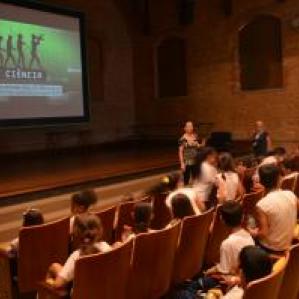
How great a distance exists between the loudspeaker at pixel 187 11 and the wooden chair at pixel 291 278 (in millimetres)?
9681

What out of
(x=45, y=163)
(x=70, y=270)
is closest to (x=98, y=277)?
(x=70, y=270)

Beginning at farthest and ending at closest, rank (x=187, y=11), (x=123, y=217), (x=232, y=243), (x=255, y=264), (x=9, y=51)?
(x=187, y=11) → (x=9, y=51) → (x=123, y=217) → (x=232, y=243) → (x=255, y=264)

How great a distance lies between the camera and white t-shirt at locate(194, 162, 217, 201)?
171 inches

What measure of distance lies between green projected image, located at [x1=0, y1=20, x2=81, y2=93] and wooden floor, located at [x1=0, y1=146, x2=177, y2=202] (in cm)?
158

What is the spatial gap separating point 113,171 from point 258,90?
15.8 feet

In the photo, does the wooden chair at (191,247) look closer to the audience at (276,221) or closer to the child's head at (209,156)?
the audience at (276,221)

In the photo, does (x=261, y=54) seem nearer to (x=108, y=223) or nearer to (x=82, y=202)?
(x=108, y=223)

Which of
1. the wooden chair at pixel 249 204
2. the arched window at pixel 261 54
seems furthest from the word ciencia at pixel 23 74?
the wooden chair at pixel 249 204

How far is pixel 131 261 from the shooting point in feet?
9.16

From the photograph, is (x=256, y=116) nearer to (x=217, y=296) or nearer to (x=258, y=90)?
(x=258, y=90)

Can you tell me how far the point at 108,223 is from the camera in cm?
368

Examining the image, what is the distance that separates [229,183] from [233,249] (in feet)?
5.50

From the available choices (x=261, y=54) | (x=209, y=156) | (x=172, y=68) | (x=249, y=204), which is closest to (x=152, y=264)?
(x=249, y=204)

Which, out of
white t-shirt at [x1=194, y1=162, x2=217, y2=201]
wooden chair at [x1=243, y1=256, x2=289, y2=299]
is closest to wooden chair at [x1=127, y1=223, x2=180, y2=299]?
wooden chair at [x1=243, y1=256, x2=289, y2=299]
